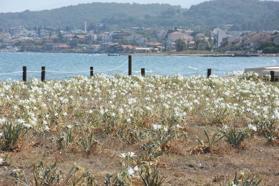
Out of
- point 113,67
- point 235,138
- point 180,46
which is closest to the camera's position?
point 235,138

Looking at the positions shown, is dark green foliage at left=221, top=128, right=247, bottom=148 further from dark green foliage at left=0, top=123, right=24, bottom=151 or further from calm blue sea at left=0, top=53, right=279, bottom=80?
calm blue sea at left=0, top=53, right=279, bottom=80

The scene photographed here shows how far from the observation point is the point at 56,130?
9914mm

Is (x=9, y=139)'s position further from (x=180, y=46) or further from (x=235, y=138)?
(x=180, y=46)

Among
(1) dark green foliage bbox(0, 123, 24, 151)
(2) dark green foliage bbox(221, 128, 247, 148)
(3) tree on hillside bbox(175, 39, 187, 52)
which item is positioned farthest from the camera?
(3) tree on hillside bbox(175, 39, 187, 52)

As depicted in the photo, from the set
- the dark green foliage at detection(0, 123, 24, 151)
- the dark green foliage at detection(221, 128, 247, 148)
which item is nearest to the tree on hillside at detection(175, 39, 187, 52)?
the dark green foliage at detection(221, 128, 247, 148)

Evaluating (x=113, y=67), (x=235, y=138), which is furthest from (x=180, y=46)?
(x=235, y=138)

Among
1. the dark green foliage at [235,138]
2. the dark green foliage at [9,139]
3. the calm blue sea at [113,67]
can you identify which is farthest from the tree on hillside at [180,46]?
the dark green foliage at [9,139]

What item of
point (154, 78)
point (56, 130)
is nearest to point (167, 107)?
point (56, 130)

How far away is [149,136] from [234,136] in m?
1.29

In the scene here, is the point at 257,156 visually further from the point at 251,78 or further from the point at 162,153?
the point at 251,78

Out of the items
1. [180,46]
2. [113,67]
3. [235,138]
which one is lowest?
[113,67]

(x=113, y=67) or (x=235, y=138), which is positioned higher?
(x=235, y=138)

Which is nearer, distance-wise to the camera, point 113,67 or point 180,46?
point 113,67

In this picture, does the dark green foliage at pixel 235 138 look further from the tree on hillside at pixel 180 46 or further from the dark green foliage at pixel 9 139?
the tree on hillside at pixel 180 46
